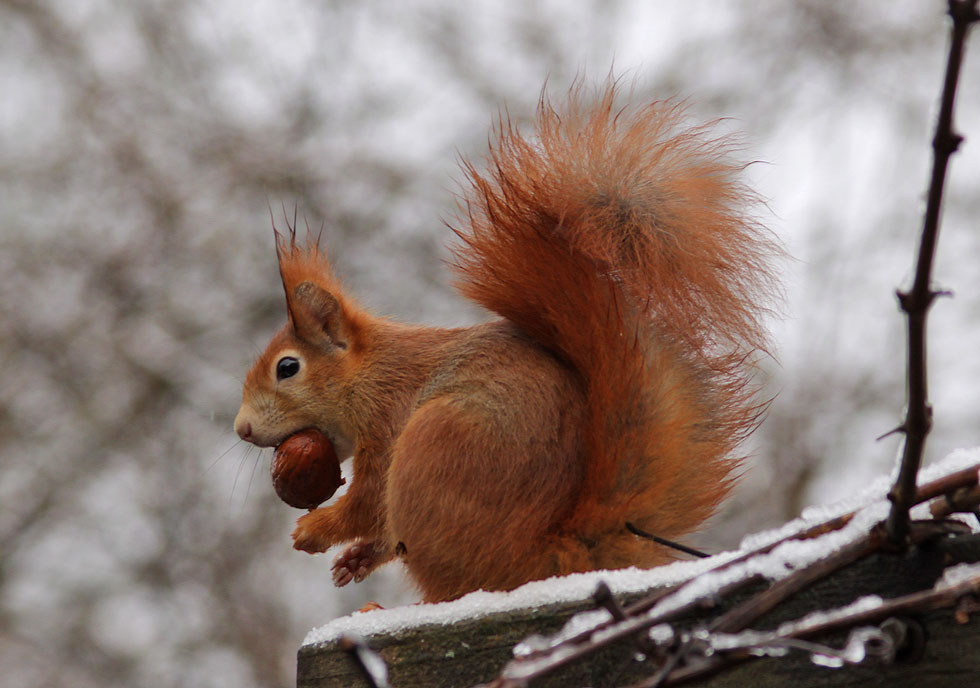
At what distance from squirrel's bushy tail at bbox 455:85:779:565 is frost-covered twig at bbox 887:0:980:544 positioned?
1.49ft

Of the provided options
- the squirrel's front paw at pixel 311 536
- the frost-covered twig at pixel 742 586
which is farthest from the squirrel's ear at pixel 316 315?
the frost-covered twig at pixel 742 586

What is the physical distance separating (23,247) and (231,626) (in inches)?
63.0

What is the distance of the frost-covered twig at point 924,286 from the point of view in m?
0.46

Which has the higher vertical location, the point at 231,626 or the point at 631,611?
the point at 231,626

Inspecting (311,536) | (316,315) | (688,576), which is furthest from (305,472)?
(688,576)

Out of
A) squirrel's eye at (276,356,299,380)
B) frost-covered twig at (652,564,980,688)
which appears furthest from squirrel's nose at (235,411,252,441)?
frost-covered twig at (652,564,980,688)

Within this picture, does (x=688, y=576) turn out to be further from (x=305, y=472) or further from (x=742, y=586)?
(x=305, y=472)

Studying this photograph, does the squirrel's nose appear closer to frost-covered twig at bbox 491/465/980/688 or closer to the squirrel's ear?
the squirrel's ear

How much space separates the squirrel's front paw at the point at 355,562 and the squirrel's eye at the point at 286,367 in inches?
9.5

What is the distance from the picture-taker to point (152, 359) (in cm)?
394

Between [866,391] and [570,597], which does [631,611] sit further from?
[866,391]

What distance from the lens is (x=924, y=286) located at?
0.51 metres

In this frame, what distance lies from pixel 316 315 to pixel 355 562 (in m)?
0.33

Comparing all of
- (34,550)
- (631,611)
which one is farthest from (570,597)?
(34,550)
